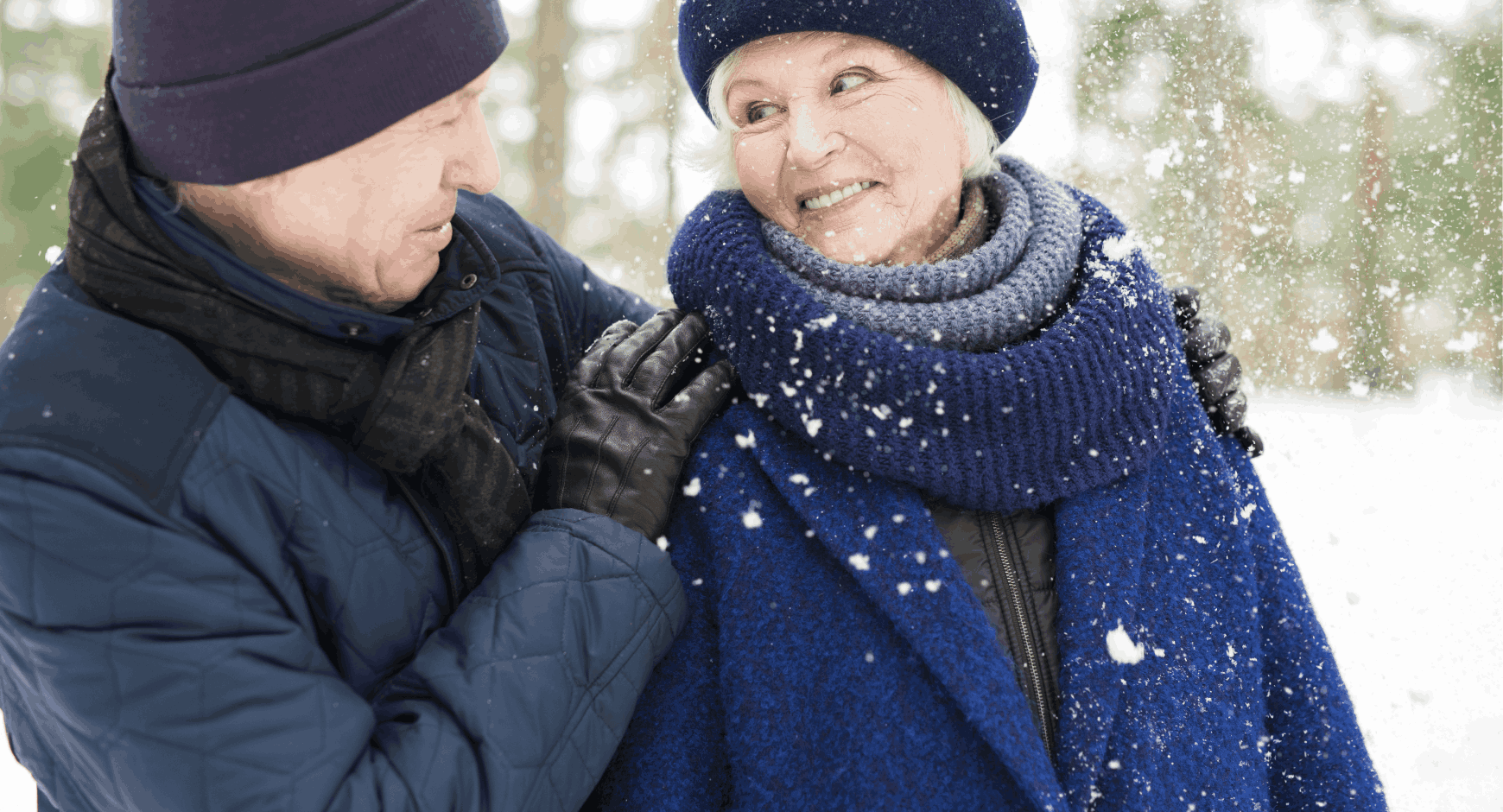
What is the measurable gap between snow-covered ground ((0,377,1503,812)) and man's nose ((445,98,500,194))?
107 inches

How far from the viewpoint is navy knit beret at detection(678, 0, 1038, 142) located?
1.37m

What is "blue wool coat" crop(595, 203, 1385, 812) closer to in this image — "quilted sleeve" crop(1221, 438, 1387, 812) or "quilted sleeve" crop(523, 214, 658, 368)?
"quilted sleeve" crop(1221, 438, 1387, 812)

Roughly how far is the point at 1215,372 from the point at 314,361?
4.90ft

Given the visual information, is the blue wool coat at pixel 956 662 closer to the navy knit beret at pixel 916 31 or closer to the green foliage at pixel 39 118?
the navy knit beret at pixel 916 31

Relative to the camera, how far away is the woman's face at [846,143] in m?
1.43

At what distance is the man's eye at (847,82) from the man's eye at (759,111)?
116 mm

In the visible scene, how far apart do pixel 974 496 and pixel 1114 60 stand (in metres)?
4.78

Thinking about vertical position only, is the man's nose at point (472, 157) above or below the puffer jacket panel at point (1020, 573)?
above

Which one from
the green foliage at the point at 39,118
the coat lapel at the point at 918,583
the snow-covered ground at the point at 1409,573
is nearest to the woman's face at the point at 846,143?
the coat lapel at the point at 918,583

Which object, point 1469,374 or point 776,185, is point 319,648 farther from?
point 1469,374

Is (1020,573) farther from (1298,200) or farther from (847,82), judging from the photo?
(1298,200)

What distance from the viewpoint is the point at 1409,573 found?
3.76m

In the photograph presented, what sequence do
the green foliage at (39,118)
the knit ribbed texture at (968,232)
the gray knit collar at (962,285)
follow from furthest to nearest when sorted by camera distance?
the green foliage at (39,118)
the knit ribbed texture at (968,232)
the gray knit collar at (962,285)

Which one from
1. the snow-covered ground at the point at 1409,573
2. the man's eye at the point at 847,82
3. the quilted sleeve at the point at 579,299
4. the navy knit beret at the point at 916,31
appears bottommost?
the snow-covered ground at the point at 1409,573
